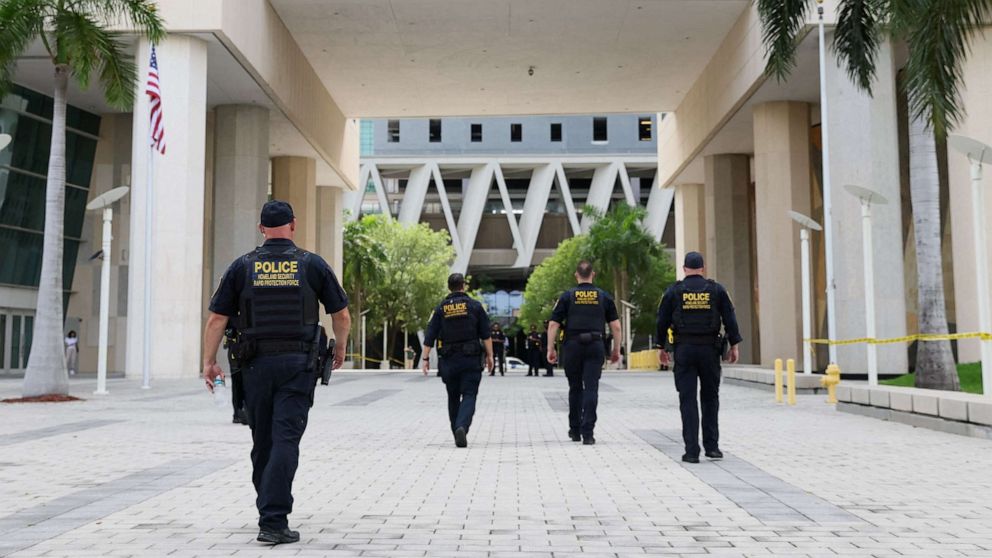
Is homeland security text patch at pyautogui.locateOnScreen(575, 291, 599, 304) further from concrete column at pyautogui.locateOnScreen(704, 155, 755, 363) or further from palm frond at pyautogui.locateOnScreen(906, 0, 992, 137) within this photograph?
concrete column at pyautogui.locateOnScreen(704, 155, 755, 363)

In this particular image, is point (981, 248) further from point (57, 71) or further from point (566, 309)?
point (57, 71)

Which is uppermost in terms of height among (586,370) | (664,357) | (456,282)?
(456,282)

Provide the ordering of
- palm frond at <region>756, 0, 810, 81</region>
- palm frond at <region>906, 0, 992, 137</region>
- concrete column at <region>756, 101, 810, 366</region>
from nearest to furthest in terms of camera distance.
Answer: palm frond at <region>906, 0, 992, 137</region> < palm frond at <region>756, 0, 810, 81</region> < concrete column at <region>756, 101, 810, 366</region>

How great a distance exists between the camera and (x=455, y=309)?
11.0 meters

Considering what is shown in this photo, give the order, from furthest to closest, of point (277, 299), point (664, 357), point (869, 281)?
1. point (869, 281)
2. point (664, 357)
3. point (277, 299)

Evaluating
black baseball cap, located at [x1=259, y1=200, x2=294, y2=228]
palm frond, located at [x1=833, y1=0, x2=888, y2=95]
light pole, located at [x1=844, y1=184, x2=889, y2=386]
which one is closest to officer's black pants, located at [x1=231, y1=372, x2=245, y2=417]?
black baseball cap, located at [x1=259, y1=200, x2=294, y2=228]

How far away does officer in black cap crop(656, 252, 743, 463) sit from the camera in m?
9.50

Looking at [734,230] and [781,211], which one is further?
[734,230]

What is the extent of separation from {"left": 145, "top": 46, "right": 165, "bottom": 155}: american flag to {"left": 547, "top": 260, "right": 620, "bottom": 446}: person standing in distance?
15.9 meters

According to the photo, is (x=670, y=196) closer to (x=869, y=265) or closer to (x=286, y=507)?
(x=869, y=265)

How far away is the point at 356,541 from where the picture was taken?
5613 mm

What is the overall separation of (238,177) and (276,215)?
30380 millimetres

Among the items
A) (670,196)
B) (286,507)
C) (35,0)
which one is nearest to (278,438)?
(286,507)

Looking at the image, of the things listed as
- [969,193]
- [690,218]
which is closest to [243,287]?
[969,193]
